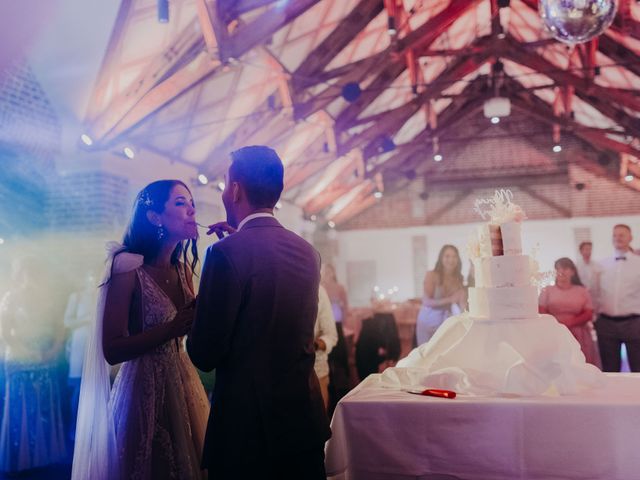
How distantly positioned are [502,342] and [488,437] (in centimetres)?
39

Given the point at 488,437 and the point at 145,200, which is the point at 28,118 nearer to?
the point at 145,200

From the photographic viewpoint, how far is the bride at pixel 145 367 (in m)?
1.93

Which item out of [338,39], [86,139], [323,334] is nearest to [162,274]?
[323,334]

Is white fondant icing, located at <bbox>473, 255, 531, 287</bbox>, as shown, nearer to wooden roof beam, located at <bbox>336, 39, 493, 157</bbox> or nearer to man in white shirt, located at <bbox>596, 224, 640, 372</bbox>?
man in white shirt, located at <bbox>596, 224, 640, 372</bbox>

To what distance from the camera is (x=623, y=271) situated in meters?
5.11

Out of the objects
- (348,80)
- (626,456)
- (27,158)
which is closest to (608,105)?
(348,80)

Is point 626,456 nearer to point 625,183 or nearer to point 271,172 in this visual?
point 271,172

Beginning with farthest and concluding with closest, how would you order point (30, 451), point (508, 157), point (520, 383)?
point (508, 157), point (30, 451), point (520, 383)

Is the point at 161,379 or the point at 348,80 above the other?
the point at 348,80

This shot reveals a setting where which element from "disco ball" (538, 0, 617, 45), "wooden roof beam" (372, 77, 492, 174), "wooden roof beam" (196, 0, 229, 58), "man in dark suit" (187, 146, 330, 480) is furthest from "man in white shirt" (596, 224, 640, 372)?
"wooden roof beam" (372, 77, 492, 174)

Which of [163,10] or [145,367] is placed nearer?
[145,367]

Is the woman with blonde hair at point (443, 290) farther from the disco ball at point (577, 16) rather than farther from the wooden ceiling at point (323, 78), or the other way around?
the wooden ceiling at point (323, 78)

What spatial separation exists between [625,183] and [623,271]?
34.9 feet

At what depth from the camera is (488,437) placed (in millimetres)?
2057
